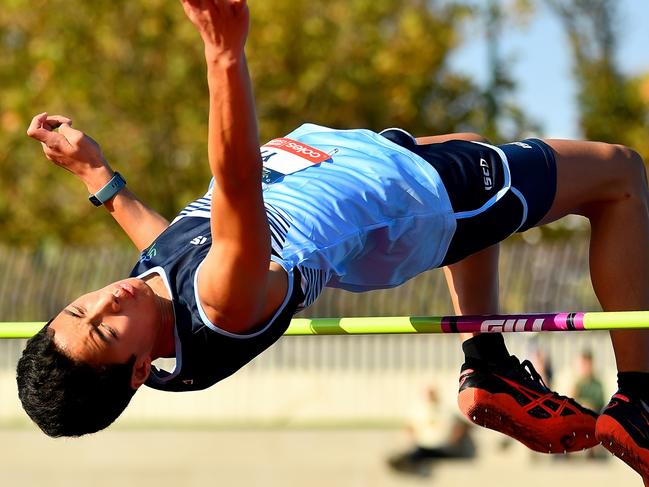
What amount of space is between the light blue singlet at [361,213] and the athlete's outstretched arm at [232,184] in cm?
24

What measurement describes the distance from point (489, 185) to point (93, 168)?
1.33m

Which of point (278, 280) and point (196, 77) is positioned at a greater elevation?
point (278, 280)

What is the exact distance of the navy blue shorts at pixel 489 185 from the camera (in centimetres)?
403

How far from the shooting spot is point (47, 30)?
16.4 metres

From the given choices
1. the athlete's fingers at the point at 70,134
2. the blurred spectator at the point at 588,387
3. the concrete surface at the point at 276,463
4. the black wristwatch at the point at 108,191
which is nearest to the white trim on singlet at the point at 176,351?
the black wristwatch at the point at 108,191

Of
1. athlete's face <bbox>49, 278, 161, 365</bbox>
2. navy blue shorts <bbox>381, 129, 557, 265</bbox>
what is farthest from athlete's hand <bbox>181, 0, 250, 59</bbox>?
navy blue shorts <bbox>381, 129, 557, 265</bbox>

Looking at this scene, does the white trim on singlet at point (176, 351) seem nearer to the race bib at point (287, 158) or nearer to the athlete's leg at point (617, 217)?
the race bib at point (287, 158)

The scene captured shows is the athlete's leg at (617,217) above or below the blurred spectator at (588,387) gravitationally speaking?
above

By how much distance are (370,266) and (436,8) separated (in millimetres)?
14583

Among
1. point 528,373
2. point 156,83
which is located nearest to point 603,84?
point 156,83

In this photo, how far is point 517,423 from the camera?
4.50 meters

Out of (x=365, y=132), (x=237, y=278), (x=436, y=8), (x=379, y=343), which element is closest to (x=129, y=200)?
(x=365, y=132)

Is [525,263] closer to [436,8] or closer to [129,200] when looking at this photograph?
[436,8]

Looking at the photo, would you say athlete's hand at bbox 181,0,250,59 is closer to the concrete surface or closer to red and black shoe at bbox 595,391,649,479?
red and black shoe at bbox 595,391,649,479
